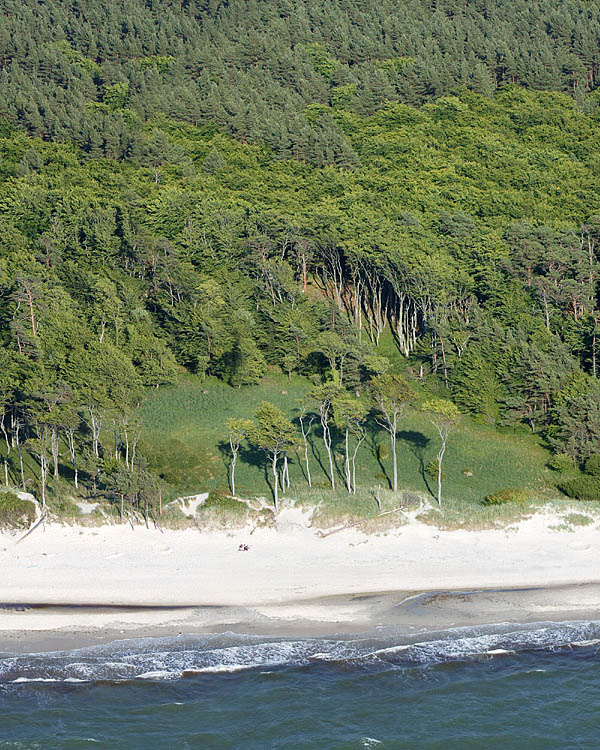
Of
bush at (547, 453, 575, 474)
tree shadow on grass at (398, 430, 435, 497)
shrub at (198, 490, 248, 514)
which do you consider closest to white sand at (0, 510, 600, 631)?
shrub at (198, 490, 248, 514)

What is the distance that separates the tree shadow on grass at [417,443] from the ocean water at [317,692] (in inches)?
882

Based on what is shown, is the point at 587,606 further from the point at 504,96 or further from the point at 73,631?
the point at 504,96

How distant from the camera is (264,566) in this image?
→ 41.8m

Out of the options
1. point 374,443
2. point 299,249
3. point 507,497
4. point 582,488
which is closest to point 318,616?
point 507,497

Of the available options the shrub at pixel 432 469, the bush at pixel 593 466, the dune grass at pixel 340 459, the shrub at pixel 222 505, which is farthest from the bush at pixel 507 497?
the shrub at pixel 222 505

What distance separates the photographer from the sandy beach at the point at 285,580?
118ft

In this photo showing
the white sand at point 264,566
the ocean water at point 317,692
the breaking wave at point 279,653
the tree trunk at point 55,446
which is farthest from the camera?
the tree trunk at point 55,446

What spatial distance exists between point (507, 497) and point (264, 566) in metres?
17.2

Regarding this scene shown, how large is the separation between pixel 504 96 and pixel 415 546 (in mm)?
114030

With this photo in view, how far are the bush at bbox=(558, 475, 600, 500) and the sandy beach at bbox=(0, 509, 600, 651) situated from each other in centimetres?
736

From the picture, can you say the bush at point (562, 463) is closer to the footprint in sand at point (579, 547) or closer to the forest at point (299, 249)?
the forest at point (299, 249)

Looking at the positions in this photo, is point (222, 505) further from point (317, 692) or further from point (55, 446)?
point (317, 692)

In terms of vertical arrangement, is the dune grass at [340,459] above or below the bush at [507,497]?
above

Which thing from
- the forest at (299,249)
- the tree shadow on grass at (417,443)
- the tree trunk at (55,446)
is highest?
the forest at (299,249)
